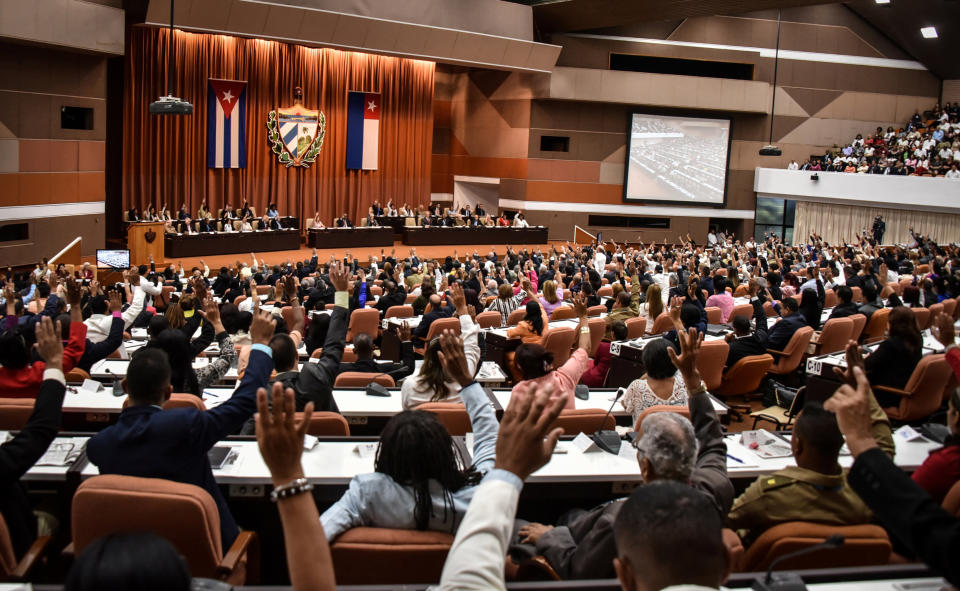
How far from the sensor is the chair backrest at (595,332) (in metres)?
7.73

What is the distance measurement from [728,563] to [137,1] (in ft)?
59.6

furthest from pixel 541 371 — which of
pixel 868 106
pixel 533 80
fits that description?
pixel 868 106

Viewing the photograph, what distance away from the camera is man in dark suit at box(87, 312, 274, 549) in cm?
280

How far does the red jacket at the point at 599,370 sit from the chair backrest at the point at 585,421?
2906 millimetres

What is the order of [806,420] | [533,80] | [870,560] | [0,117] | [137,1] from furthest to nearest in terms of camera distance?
[533,80] < [137,1] < [0,117] < [806,420] < [870,560]

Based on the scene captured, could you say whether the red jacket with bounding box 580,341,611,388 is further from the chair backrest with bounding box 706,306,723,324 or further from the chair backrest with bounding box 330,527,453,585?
the chair backrest with bounding box 330,527,453,585

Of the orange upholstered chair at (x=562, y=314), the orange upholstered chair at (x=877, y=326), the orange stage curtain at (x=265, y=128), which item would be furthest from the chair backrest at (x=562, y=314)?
the orange stage curtain at (x=265, y=128)

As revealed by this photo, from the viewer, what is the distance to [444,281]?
11977 mm

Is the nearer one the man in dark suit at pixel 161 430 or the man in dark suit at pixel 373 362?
the man in dark suit at pixel 161 430

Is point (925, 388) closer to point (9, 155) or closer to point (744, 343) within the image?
point (744, 343)

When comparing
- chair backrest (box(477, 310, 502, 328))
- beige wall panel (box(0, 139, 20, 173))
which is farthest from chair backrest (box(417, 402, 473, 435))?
beige wall panel (box(0, 139, 20, 173))

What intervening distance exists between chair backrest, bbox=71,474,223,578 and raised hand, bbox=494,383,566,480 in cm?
128

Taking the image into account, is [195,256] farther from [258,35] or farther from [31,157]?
[258,35]

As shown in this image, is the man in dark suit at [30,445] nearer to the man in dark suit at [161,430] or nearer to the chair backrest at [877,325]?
the man in dark suit at [161,430]
